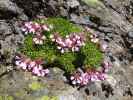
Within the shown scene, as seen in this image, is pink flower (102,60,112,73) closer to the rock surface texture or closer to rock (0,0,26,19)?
the rock surface texture

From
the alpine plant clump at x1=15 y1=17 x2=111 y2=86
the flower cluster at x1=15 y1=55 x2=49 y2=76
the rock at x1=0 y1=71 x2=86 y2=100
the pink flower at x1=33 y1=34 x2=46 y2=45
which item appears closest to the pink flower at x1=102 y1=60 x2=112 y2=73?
the alpine plant clump at x1=15 y1=17 x2=111 y2=86

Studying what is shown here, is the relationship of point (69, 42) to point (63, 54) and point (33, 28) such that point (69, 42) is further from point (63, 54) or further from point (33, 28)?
point (33, 28)

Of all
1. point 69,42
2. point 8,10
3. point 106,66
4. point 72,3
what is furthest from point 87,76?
point 72,3

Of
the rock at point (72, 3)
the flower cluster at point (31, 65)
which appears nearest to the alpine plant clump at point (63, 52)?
the flower cluster at point (31, 65)

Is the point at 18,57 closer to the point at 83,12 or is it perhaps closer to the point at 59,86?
the point at 59,86

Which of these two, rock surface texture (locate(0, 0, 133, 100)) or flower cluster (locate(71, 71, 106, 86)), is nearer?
rock surface texture (locate(0, 0, 133, 100))
